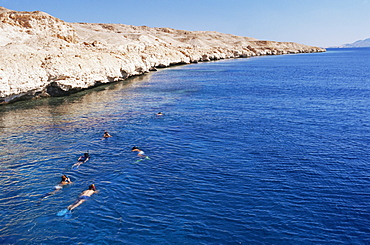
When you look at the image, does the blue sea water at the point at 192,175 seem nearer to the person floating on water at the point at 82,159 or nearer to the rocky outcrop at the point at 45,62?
the person floating on water at the point at 82,159

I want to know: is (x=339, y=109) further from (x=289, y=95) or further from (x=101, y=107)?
(x=101, y=107)

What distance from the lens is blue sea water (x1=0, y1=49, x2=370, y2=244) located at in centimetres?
1268

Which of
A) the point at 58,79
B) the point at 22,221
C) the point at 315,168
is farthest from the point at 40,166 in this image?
the point at 58,79

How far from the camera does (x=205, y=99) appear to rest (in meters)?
42.5

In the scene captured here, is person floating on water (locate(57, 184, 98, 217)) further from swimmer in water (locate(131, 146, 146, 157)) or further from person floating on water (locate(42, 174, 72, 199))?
swimmer in water (locate(131, 146, 146, 157))

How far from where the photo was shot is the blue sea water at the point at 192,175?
41.6 feet

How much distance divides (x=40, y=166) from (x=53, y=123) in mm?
11013

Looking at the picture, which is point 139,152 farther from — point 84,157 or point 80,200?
point 80,200

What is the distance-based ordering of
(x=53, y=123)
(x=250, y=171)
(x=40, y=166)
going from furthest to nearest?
1. (x=53, y=123)
2. (x=40, y=166)
3. (x=250, y=171)

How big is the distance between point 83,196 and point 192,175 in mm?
6119

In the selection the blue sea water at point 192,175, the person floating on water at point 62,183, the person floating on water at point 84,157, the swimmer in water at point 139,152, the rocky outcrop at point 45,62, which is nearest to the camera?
the blue sea water at point 192,175

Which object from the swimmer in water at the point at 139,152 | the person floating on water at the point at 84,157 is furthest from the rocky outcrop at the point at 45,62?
the swimmer in water at the point at 139,152

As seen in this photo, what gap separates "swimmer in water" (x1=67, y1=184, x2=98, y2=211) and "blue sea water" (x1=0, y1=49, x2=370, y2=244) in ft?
0.87

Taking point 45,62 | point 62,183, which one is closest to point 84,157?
point 62,183
